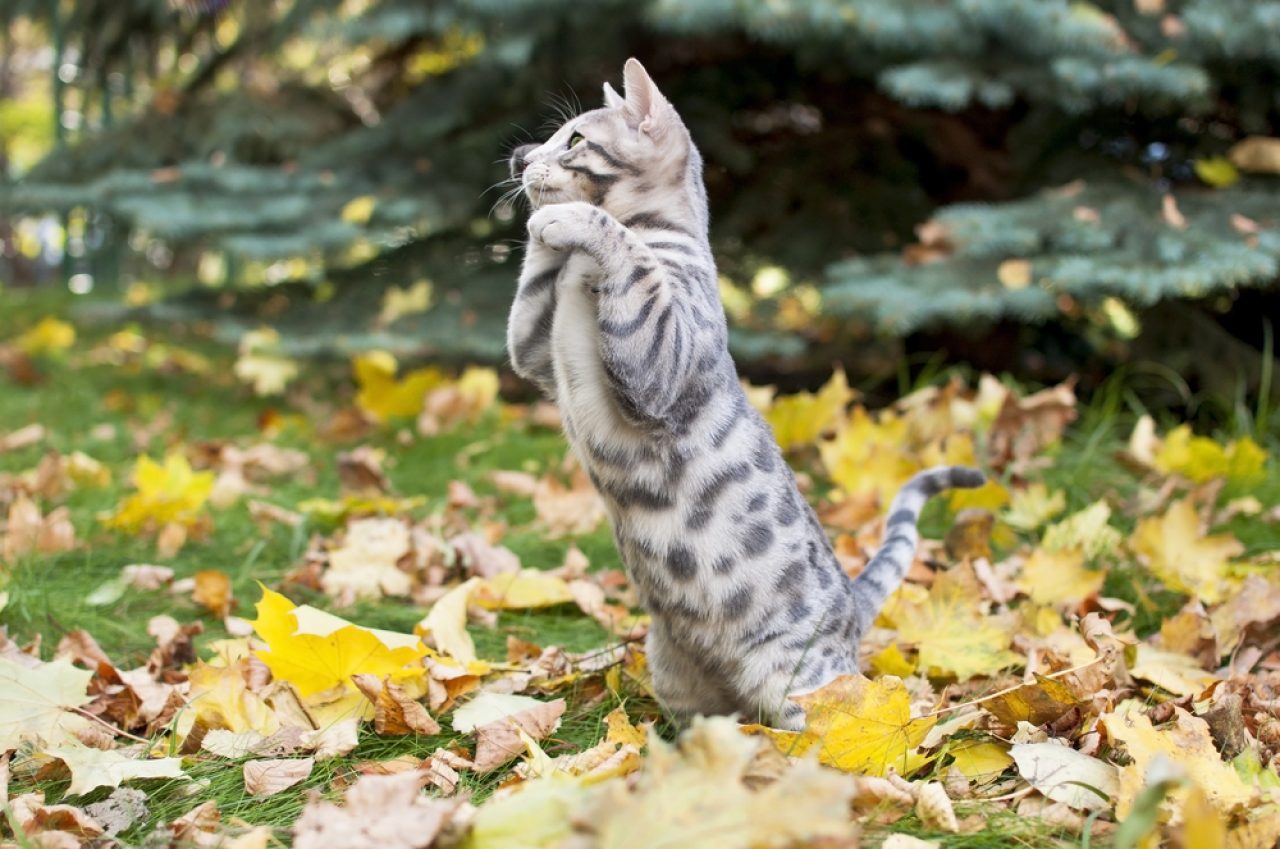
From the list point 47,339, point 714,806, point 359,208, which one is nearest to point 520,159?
point 714,806

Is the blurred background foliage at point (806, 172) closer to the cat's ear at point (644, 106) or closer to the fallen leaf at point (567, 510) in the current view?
the fallen leaf at point (567, 510)

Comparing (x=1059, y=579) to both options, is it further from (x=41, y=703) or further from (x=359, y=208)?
(x=359, y=208)

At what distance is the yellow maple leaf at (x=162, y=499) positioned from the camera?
8.87 ft

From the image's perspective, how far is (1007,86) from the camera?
3311 millimetres

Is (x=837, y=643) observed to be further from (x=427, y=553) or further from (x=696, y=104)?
(x=696, y=104)

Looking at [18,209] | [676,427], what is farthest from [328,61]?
[676,427]

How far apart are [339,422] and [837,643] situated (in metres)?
2.55

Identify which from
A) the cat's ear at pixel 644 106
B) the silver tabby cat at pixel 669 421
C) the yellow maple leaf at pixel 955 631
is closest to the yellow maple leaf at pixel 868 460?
the yellow maple leaf at pixel 955 631

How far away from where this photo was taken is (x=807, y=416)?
329 cm

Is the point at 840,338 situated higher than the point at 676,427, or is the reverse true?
the point at 676,427

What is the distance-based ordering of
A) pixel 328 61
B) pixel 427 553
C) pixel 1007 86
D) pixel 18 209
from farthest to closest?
pixel 328 61, pixel 18 209, pixel 1007 86, pixel 427 553

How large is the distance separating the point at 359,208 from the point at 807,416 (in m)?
1.81

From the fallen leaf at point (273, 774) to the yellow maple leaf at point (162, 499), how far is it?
4.25 ft

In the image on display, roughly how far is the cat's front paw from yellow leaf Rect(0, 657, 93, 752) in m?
0.97
